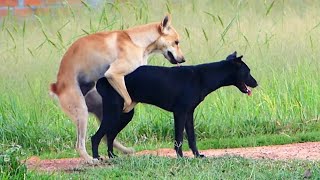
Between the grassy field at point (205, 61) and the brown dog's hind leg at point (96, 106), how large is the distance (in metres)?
0.53

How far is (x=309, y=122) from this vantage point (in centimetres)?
1010

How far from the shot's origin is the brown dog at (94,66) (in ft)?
27.6

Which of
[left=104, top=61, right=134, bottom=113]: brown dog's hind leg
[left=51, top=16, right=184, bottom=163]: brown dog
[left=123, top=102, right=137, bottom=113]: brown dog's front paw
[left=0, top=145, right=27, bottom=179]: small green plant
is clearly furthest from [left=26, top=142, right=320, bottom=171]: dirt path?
[left=0, top=145, right=27, bottom=179]: small green plant

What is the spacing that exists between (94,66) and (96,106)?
46 centimetres

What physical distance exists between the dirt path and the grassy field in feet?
1.01

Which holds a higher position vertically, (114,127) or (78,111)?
(78,111)

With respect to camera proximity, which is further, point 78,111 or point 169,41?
point 169,41

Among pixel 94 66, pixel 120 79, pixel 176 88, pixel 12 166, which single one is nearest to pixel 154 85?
pixel 176 88

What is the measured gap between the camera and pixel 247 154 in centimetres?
859

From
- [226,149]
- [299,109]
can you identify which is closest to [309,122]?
[299,109]

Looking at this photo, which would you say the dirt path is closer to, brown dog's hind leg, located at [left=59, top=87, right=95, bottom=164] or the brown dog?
brown dog's hind leg, located at [left=59, top=87, right=95, bottom=164]

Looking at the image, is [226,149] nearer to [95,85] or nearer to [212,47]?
[95,85]

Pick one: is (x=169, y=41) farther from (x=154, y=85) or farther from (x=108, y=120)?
(x=108, y=120)

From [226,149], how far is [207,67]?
4.04 ft
